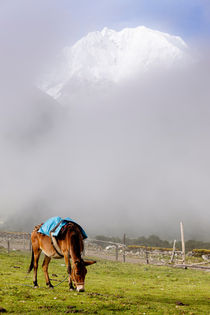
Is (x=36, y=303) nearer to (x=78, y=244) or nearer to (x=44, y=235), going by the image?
(x=78, y=244)

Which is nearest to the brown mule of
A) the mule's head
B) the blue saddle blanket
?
the mule's head

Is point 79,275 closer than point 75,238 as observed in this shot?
Yes

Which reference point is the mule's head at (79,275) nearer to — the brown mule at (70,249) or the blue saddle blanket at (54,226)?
the brown mule at (70,249)

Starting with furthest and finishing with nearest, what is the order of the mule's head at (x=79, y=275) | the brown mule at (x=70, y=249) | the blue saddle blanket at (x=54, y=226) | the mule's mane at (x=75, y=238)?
the blue saddle blanket at (x=54, y=226) < the mule's mane at (x=75, y=238) < the brown mule at (x=70, y=249) < the mule's head at (x=79, y=275)

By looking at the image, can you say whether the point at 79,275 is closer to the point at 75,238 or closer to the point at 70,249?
the point at 70,249

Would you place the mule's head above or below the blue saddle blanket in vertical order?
below

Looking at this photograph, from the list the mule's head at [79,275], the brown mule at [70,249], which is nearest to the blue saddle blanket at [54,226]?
the brown mule at [70,249]

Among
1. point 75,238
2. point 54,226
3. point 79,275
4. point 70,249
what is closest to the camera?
point 79,275

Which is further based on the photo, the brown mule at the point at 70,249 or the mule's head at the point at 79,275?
the brown mule at the point at 70,249

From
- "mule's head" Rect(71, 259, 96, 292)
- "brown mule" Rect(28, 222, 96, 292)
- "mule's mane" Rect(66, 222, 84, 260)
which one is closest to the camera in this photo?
"mule's head" Rect(71, 259, 96, 292)

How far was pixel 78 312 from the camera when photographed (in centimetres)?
1005

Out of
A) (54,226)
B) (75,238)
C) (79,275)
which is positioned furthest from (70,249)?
(54,226)

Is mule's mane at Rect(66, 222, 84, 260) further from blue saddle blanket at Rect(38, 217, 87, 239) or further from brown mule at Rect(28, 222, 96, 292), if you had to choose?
blue saddle blanket at Rect(38, 217, 87, 239)

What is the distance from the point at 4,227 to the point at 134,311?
384 feet
